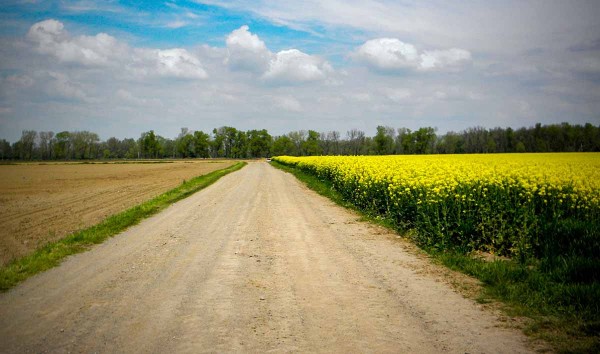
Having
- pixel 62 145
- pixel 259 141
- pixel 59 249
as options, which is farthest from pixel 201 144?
pixel 59 249

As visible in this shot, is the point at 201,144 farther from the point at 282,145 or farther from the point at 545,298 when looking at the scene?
the point at 545,298

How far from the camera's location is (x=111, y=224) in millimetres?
11461

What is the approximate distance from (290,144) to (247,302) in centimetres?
14292

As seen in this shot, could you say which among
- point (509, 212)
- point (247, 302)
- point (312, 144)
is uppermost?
point (312, 144)

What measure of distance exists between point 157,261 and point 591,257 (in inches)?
311

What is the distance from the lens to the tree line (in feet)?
308

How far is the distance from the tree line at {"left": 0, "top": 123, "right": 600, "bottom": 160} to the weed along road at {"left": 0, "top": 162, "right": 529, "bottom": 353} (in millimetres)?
99164

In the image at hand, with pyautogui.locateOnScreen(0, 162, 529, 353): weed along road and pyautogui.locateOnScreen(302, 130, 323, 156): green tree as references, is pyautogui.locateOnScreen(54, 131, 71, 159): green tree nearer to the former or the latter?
pyautogui.locateOnScreen(302, 130, 323, 156): green tree

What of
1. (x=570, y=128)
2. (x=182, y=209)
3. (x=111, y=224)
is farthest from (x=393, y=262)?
(x=570, y=128)

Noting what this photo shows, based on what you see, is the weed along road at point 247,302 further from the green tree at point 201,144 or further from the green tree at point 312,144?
the green tree at point 201,144

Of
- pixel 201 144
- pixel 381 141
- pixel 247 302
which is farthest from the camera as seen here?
pixel 201 144

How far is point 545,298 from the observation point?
17.0 feet

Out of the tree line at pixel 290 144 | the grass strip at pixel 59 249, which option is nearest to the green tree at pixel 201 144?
the tree line at pixel 290 144

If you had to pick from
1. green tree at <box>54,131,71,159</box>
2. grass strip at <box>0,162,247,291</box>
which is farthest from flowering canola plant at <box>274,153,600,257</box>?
green tree at <box>54,131,71,159</box>
